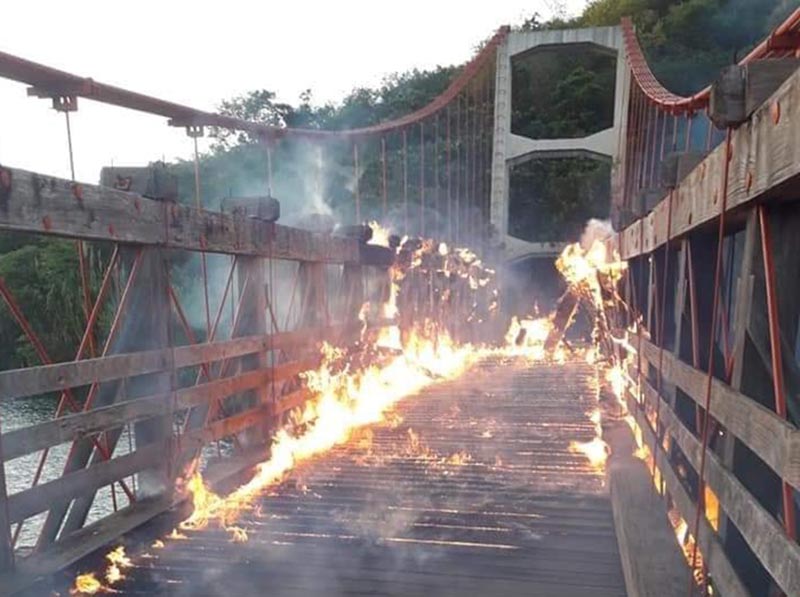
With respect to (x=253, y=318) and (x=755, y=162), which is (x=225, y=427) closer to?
(x=253, y=318)

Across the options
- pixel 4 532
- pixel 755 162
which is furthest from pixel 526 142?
pixel 4 532

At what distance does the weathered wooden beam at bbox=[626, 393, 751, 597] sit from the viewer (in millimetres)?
1889

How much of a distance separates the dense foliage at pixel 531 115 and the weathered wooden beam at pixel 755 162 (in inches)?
673

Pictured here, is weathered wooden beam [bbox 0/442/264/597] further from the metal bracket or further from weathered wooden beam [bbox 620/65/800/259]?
weathered wooden beam [bbox 620/65/800/259]

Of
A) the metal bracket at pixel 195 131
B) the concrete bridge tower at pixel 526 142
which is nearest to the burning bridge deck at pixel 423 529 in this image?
the metal bracket at pixel 195 131

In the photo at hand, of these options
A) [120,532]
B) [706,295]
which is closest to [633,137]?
[706,295]

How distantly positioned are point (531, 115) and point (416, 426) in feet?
74.1

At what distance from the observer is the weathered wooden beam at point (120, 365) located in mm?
2602

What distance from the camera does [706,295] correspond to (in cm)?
323

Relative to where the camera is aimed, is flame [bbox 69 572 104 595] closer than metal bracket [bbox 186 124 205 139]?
Yes

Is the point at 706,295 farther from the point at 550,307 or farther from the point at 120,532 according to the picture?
the point at 550,307

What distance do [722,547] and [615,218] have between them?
487cm

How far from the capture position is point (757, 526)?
164cm

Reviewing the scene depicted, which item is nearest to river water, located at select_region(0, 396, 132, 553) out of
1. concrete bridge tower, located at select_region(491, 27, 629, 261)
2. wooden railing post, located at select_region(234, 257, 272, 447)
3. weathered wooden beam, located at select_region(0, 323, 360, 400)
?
wooden railing post, located at select_region(234, 257, 272, 447)
